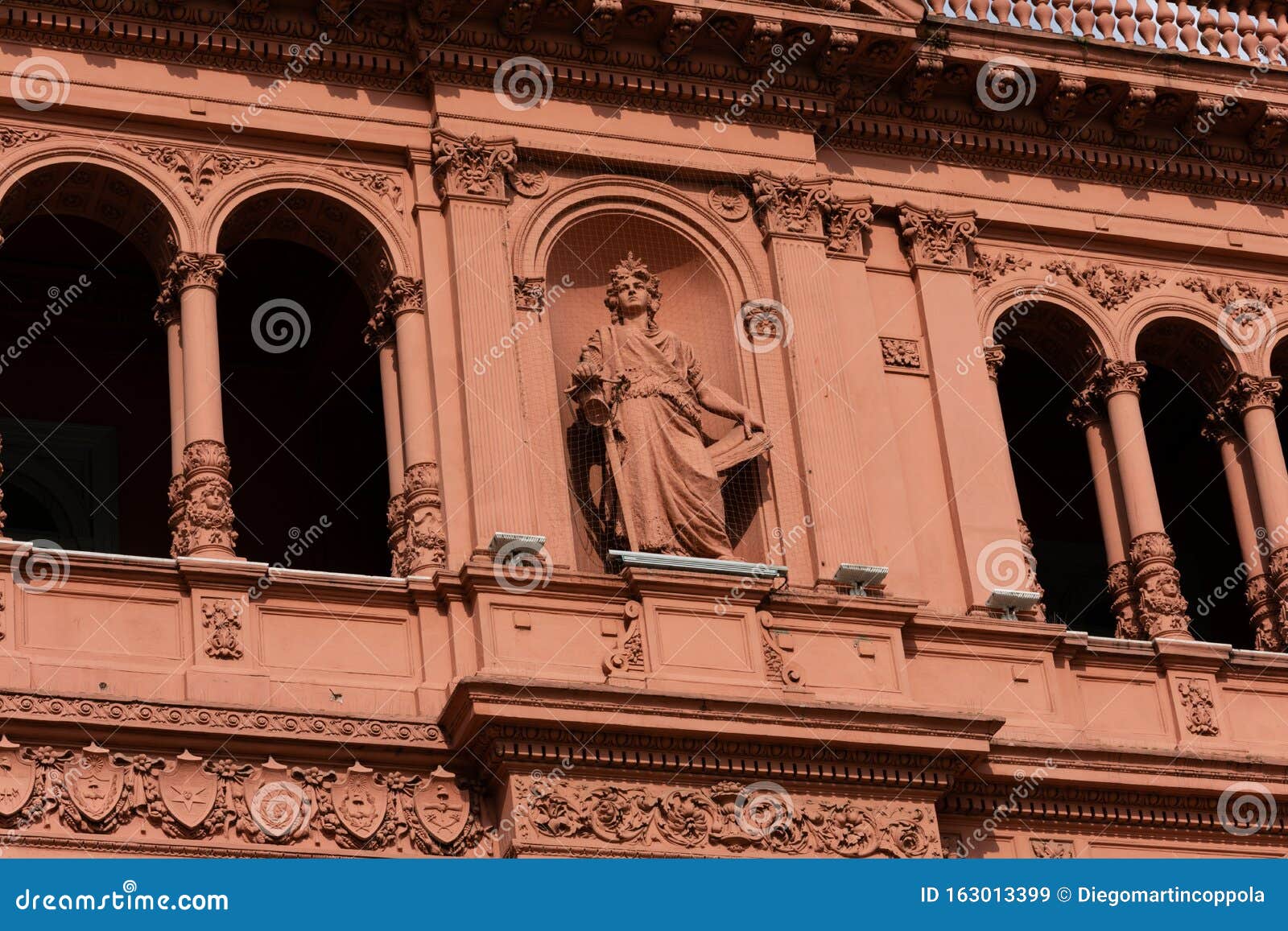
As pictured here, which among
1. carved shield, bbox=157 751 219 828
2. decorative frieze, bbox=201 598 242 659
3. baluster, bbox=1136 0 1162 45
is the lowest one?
carved shield, bbox=157 751 219 828

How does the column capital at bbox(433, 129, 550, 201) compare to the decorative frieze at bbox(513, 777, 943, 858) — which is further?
the column capital at bbox(433, 129, 550, 201)

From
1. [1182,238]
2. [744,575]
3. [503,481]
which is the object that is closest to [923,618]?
[744,575]

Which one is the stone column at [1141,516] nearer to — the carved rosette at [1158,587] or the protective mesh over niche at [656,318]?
the carved rosette at [1158,587]

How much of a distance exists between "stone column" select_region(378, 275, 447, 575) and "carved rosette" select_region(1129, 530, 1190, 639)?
5644mm

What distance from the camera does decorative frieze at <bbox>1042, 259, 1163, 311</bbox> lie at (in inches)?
955

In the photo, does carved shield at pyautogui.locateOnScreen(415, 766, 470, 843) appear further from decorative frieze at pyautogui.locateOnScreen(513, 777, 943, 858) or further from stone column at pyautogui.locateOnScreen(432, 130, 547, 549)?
stone column at pyautogui.locateOnScreen(432, 130, 547, 549)

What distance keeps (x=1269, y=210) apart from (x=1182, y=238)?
3.30 feet

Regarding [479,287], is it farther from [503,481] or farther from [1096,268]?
[1096,268]

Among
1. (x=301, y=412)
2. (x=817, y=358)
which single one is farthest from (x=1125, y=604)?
(x=301, y=412)

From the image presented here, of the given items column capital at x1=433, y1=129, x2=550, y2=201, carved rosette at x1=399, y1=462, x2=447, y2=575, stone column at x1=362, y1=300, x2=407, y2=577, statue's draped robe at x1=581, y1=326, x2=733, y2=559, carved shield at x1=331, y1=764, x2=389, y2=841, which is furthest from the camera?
column capital at x1=433, y1=129, x2=550, y2=201

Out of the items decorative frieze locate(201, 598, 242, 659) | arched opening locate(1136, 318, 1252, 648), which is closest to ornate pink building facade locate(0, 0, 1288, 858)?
decorative frieze locate(201, 598, 242, 659)

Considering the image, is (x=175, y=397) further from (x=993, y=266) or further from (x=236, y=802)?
(x=993, y=266)

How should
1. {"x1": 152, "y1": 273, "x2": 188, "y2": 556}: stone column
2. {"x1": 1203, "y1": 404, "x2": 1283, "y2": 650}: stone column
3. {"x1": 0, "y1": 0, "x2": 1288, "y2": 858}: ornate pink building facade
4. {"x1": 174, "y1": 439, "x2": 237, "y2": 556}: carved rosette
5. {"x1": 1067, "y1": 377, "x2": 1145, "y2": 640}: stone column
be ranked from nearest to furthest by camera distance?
1. {"x1": 0, "y1": 0, "x2": 1288, "y2": 858}: ornate pink building facade
2. {"x1": 174, "y1": 439, "x2": 237, "y2": 556}: carved rosette
3. {"x1": 152, "y1": 273, "x2": 188, "y2": 556}: stone column
4. {"x1": 1067, "y1": 377, "x2": 1145, "y2": 640}: stone column
5. {"x1": 1203, "y1": 404, "x2": 1283, "y2": 650}: stone column

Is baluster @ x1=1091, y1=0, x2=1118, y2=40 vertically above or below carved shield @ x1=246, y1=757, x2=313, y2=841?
above
